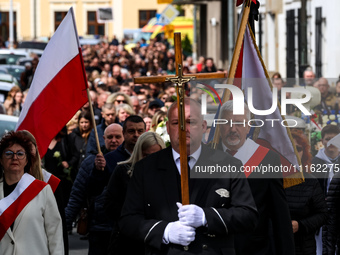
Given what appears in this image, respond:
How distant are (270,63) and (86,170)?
67.2 ft

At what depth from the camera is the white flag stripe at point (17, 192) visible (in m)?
6.70

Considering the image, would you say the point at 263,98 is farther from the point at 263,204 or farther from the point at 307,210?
the point at 263,204

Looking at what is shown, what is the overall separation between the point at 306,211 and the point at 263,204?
1079mm

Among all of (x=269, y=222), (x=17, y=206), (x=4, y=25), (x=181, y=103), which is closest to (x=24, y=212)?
(x=17, y=206)

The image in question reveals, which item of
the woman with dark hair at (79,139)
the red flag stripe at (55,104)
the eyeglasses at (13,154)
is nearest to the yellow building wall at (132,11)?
the woman with dark hair at (79,139)

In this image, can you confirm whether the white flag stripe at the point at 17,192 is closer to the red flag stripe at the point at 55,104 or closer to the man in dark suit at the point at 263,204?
the man in dark suit at the point at 263,204

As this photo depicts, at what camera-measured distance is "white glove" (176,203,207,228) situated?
555cm

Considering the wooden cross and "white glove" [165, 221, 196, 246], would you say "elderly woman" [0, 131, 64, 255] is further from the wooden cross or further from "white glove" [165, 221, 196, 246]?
"white glove" [165, 221, 196, 246]

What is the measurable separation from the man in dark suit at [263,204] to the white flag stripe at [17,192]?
130 centimetres

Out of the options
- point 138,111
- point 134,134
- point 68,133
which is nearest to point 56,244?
point 134,134

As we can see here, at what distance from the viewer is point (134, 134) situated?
28.8 feet

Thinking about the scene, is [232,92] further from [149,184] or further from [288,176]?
[149,184]

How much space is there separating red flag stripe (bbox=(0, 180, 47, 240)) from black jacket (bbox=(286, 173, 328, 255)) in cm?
192

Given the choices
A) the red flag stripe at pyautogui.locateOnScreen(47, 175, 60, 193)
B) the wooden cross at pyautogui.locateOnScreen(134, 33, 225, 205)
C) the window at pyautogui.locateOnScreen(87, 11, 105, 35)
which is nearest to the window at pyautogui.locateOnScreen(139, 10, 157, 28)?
the window at pyautogui.locateOnScreen(87, 11, 105, 35)
